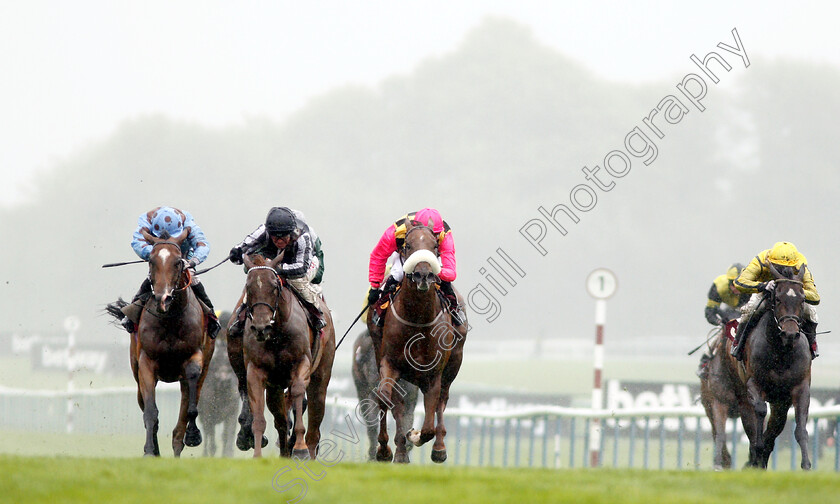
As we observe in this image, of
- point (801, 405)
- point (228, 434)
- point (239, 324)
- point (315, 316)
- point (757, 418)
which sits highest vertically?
point (315, 316)

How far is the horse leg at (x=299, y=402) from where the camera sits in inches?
332

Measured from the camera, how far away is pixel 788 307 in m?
9.19

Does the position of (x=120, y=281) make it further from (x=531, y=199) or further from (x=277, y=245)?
(x=277, y=245)

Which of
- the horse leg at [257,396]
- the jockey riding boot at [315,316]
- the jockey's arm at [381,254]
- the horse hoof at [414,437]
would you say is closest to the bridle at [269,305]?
the horse leg at [257,396]

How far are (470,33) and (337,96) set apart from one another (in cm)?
653

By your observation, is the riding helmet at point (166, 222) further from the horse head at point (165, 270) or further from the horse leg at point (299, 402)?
the horse leg at point (299, 402)

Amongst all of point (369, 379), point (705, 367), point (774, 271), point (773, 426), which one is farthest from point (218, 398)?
point (774, 271)

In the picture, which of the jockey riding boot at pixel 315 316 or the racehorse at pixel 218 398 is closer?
the jockey riding boot at pixel 315 316

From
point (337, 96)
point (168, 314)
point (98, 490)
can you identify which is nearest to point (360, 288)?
point (337, 96)

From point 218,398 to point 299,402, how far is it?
5.73m

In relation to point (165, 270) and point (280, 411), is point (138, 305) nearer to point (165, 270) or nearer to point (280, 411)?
point (165, 270)

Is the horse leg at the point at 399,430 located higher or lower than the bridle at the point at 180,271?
lower

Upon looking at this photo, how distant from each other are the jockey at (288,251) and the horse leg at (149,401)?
30.4 inches

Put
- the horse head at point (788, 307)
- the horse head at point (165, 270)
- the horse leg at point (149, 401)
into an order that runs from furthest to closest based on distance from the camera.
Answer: the horse head at point (788, 307)
the horse leg at point (149, 401)
the horse head at point (165, 270)
